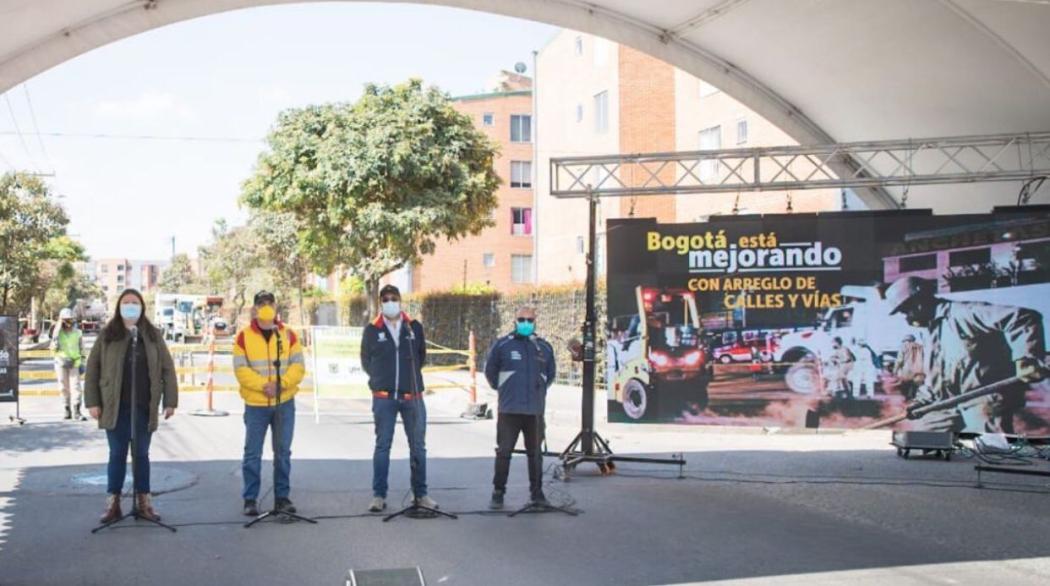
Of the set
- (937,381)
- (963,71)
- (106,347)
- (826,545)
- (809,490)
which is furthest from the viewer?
(963,71)

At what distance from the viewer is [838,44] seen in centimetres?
1269

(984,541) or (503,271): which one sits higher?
(503,271)

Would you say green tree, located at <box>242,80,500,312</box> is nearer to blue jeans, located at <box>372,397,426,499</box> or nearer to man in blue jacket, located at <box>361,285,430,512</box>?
man in blue jacket, located at <box>361,285,430,512</box>

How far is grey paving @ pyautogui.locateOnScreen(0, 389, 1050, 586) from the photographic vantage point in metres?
6.76

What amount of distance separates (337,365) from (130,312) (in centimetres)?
972

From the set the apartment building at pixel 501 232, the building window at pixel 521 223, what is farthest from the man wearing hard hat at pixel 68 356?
the building window at pixel 521 223

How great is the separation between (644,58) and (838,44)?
81.0 feet

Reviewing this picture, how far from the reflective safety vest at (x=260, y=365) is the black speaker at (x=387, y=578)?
273 centimetres

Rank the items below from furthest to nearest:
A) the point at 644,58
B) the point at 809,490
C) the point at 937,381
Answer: the point at 644,58 → the point at 937,381 → the point at 809,490

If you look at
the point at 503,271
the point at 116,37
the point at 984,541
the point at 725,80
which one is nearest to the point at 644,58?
the point at 503,271

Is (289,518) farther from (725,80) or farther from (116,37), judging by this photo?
(725,80)

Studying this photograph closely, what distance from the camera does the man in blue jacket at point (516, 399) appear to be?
29.6ft

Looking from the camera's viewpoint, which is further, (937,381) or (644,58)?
(644,58)

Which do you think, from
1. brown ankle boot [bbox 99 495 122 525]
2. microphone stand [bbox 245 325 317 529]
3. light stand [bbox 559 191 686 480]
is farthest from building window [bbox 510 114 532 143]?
brown ankle boot [bbox 99 495 122 525]
